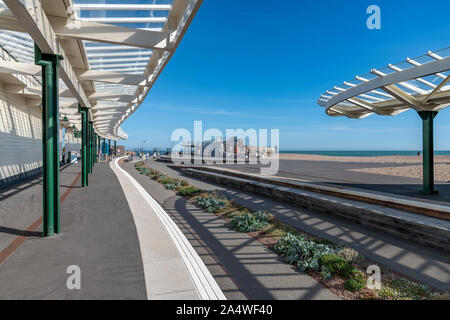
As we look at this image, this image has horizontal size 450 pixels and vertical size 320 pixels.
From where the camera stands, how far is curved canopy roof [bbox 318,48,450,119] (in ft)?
22.9

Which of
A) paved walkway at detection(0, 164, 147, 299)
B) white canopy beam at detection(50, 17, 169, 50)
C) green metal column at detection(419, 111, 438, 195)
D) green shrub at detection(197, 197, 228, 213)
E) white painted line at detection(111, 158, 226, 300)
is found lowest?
white painted line at detection(111, 158, 226, 300)

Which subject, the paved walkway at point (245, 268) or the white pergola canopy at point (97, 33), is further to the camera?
the white pergola canopy at point (97, 33)

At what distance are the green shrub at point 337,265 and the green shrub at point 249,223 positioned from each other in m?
1.99

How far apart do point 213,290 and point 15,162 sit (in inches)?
543

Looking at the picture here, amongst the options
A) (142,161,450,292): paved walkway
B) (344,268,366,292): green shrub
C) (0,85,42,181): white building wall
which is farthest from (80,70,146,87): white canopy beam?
(344,268,366,292): green shrub

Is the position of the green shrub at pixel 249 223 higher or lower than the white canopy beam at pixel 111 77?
lower

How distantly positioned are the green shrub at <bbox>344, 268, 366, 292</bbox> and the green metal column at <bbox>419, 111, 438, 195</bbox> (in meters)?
8.50

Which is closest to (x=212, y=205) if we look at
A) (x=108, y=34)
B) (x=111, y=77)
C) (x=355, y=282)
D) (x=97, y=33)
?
(x=355, y=282)

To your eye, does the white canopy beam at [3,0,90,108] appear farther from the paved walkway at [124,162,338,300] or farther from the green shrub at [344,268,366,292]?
the green shrub at [344,268,366,292]

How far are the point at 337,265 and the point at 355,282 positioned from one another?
1.38 feet

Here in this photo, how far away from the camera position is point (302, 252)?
409 centimetres

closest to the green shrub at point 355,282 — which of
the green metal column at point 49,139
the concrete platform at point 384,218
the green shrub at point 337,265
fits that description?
the green shrub at point 337,265

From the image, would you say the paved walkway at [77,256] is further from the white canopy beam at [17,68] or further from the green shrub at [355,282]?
the white canopy beam at [17,68]

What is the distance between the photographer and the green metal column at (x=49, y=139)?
4820 mm
